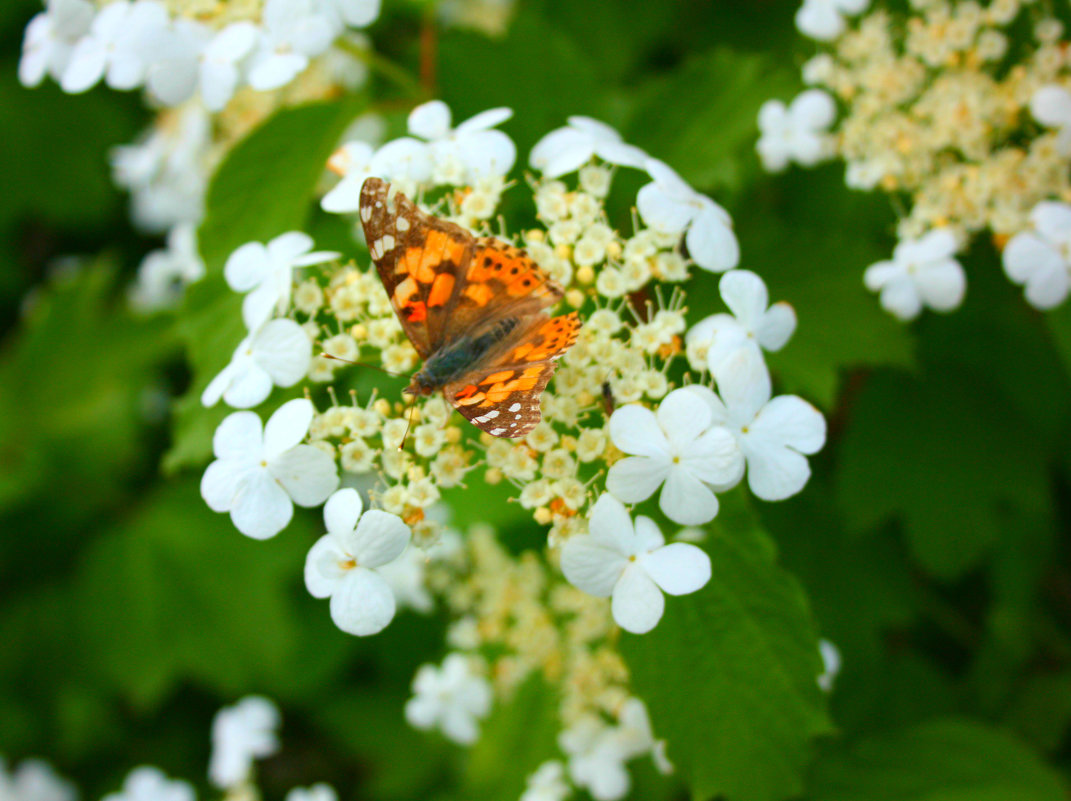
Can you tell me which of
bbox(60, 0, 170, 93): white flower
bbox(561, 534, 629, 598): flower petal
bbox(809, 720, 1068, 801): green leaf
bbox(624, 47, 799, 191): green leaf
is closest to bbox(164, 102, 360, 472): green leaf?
bbox(60, 0, 170, 93): white flower

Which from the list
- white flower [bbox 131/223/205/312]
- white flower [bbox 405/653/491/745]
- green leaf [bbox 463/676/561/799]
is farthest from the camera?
white flower [bbox 131/223/205/312]

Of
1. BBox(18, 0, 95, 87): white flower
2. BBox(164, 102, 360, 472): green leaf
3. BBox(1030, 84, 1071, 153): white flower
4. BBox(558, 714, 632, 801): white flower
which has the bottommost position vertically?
BBox(558, 714, 632, 801): white flower

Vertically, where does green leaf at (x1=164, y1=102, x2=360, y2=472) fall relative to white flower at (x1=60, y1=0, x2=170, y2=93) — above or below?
Answer: below

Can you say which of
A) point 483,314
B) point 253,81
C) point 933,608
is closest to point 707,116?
point 483,314

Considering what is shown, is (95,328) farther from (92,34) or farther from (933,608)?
(933,608)

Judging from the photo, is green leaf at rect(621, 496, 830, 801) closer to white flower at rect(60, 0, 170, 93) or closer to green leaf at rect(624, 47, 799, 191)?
green leaf at rect(624, 47, 799, 191)

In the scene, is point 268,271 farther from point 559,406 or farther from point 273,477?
point 559,406

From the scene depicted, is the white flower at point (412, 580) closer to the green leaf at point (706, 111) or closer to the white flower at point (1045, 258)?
the green leaf at point (706, 111)
